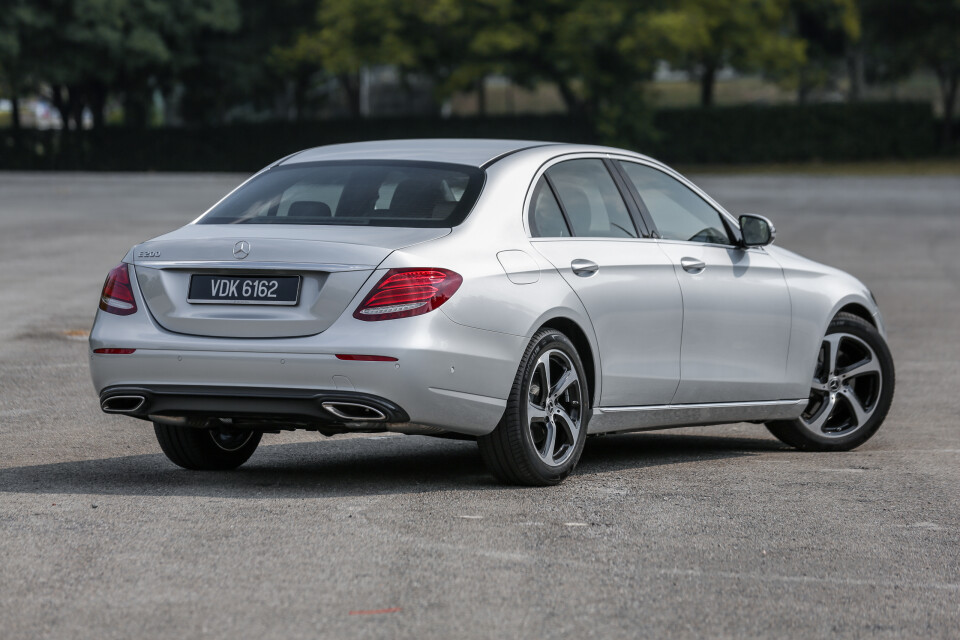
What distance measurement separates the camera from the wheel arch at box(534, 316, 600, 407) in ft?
24.0

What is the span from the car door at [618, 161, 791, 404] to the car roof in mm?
693

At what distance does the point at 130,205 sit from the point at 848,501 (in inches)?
1150

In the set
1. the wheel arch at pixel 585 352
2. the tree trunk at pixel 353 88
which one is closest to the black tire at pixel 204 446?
the wheel arch at pixel 585 352

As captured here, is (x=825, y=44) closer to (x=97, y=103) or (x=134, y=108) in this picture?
(x=134, y=108)

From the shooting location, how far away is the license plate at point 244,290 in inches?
262

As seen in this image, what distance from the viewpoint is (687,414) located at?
26.6 feet

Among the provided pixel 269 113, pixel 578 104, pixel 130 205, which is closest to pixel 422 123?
pixel 578 104

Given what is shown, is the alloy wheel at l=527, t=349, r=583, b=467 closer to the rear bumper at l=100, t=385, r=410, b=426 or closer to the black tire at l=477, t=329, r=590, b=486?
the black tire at l=477, t=329, r=590, b=486

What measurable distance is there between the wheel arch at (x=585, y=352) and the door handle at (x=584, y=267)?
0.22 metres

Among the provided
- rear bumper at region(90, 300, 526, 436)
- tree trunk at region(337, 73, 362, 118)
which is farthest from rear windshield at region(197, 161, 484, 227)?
tree trunk at region(337, 73, 362, 118)

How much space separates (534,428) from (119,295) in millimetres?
1838

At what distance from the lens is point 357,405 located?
6531mm

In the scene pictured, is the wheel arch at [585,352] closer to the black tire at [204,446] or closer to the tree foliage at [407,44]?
the black tire at [204,446]

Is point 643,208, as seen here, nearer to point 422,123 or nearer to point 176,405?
point 176,405
